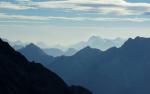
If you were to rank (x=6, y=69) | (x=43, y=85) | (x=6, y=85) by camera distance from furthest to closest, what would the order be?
(x=43, y=85)
(x=6, y=69)
(x=6, y=85)

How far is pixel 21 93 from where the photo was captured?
165 meters

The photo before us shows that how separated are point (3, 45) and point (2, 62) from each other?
2230 cm

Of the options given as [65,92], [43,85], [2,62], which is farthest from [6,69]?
[65,92]

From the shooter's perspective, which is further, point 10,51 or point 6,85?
point 10,51

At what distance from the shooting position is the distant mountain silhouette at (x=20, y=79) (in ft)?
538

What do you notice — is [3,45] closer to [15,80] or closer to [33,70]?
[33,70]

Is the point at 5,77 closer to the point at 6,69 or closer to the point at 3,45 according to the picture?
the point at 6,69

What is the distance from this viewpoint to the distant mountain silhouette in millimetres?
164012

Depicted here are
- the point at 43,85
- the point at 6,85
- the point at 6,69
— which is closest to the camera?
the point at 6,85

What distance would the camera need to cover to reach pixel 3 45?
198 m

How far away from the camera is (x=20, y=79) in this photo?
174 meters

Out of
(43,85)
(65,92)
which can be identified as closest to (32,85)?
(43,85)

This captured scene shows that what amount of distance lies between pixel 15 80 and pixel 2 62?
1269 cm

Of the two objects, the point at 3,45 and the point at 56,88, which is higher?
the point at 3,45
